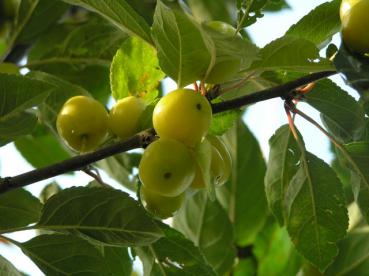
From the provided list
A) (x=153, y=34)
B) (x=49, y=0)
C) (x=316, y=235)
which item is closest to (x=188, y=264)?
(x=316, y=235)

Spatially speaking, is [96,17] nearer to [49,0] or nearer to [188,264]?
[49,0]

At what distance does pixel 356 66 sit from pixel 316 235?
49 cm

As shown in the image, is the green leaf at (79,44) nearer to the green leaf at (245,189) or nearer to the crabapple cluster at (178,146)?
the green leaf at (245,189)

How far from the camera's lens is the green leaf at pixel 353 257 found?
5.98 feet

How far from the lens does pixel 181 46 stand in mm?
1120

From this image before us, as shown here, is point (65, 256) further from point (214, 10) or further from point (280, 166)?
point (214, 10)

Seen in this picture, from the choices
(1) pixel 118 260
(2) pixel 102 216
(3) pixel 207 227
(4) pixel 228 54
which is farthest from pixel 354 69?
(3) pixel 207 227

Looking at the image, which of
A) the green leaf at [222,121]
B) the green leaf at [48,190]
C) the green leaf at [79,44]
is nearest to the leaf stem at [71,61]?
the green leaf at [79,44]

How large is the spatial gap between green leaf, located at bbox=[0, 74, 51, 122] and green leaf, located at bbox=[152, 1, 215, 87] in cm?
21

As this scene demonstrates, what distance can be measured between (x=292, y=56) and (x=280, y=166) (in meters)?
0.40

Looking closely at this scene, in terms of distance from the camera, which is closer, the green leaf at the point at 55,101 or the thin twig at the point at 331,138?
the thin twig at the point at 331,138

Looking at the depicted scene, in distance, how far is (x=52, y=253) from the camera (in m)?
1.25

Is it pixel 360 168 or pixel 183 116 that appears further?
pixel 360 168

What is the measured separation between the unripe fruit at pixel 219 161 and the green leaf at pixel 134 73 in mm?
222
